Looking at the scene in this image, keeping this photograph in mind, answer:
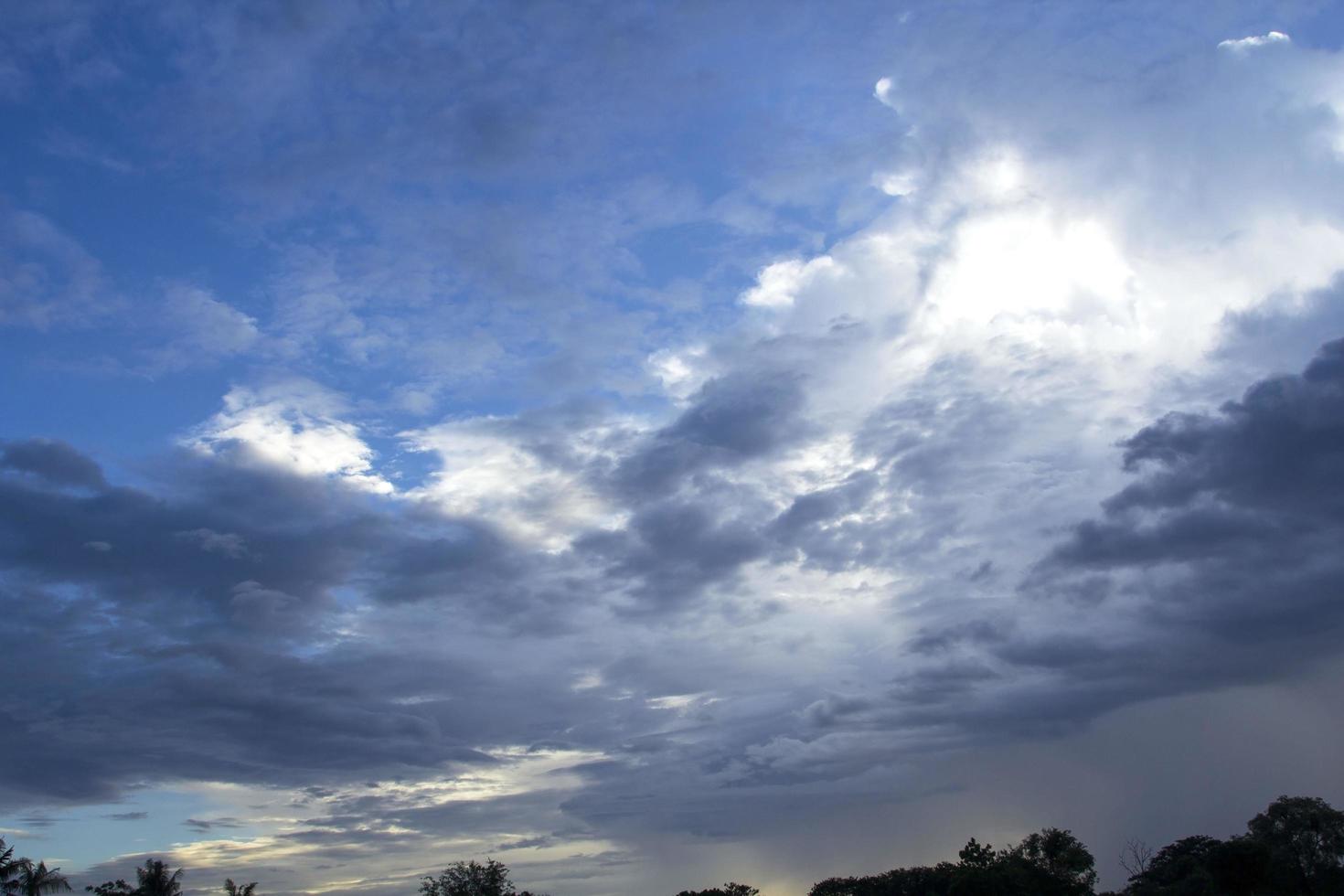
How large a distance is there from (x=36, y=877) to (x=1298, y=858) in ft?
470

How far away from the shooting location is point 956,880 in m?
100

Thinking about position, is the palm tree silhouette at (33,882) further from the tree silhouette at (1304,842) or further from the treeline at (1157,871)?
the tree silhouette at (1304,842)

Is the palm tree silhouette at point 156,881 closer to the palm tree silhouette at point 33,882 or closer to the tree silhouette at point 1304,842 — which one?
the palm tree silhouette at point 33,882

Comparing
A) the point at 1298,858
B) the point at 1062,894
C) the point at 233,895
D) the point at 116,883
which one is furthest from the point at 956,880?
the point at 116,883

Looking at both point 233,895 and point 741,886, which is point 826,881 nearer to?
point 741,886

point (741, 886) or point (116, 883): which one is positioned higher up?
point (116, 883)

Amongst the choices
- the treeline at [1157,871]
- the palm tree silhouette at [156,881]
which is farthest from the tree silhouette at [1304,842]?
the palm tree silhouette at [156,881]

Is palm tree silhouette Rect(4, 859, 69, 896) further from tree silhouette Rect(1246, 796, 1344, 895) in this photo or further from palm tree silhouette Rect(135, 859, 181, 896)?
tree silhouette Rect(1246, 796, 1344, 895)

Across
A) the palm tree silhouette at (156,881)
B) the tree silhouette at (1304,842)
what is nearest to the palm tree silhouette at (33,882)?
the palm tree silhouette at (156,881)

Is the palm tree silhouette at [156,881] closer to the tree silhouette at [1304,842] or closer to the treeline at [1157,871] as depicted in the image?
the treeline at [1157,871]

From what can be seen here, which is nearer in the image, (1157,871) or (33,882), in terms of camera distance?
(33,882)

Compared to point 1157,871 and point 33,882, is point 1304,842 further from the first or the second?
point 33,882

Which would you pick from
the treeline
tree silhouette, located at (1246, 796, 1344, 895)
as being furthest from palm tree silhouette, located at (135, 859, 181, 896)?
tree silhouette, located at (1246, 796, 1344, 895)

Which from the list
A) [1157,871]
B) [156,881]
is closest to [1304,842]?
[1157,871]
